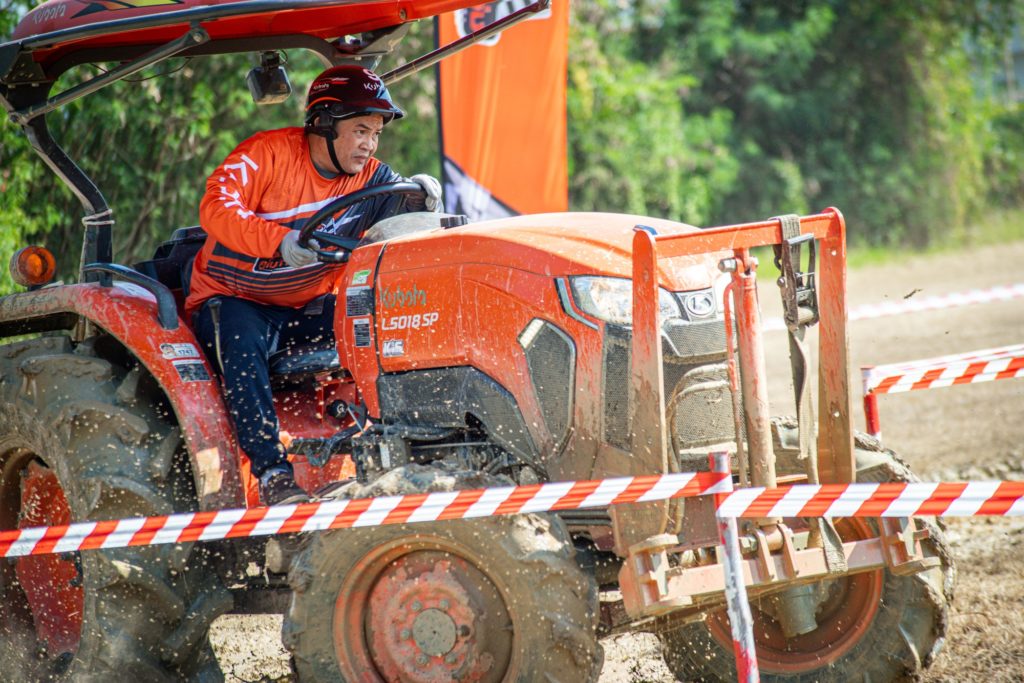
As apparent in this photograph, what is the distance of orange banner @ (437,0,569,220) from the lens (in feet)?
26.5

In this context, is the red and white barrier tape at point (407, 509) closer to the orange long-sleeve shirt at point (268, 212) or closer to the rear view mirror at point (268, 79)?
the orange long-sleeve shirt at point (268, 212)

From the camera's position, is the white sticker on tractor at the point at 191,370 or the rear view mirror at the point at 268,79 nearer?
the white sticker on tractor at the point at 191,370

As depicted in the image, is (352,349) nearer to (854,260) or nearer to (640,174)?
(640,174)

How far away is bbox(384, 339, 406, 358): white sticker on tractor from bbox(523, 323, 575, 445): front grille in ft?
1.61

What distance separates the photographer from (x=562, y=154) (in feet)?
27.2

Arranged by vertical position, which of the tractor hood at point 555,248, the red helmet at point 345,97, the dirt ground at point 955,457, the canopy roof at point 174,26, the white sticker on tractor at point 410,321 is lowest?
the dirt ground at point 955,457

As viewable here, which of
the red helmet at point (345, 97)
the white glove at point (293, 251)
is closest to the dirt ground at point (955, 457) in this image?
the white glove at point (293, 251)

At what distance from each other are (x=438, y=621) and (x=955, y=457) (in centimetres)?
465

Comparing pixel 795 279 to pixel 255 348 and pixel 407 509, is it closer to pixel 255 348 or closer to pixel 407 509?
pixel 407 509

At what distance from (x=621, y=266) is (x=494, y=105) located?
15.6 ft

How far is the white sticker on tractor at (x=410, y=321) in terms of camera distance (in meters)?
3.88

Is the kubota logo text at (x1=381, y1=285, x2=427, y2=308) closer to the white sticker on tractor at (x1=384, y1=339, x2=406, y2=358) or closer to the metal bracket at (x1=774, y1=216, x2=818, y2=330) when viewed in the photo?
the white sticker on tractor at (x1=384, y1=339, x2=406, y2=358)

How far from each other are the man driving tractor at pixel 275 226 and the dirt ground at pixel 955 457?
1.23 m

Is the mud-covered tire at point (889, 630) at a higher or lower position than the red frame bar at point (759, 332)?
lower
